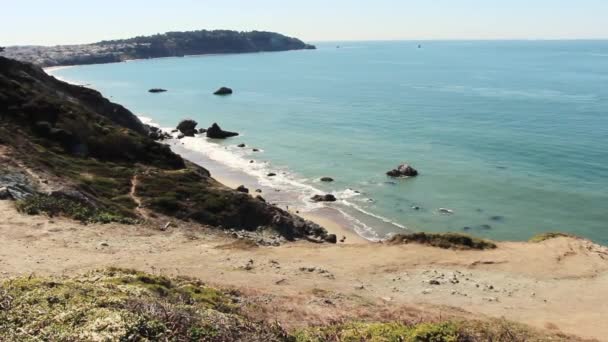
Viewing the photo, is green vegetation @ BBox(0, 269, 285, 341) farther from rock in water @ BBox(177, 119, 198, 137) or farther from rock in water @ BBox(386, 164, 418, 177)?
rock in water @ BBox(177, 119, 198, 137)

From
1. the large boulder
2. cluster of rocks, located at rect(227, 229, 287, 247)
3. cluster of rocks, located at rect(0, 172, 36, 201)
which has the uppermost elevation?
cluster of rocks, located at rect(0, 172, 36, 201)

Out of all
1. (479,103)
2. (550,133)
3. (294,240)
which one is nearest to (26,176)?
(294,240)

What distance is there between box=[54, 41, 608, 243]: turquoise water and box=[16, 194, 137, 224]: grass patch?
28.9 meters

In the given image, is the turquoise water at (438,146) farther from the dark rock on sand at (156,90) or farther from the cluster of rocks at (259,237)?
the cluster of rocks at (259,237)

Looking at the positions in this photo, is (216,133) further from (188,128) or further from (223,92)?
(223,92)

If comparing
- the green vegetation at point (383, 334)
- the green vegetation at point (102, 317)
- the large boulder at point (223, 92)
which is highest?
the green vegetation at point (102, 317)

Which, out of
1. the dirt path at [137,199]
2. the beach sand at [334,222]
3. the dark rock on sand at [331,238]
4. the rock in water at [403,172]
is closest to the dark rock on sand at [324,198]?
the beach sand at [334,222]

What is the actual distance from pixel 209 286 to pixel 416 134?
3279 inches

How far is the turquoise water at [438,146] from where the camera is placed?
201 feet

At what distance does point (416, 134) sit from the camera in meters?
103

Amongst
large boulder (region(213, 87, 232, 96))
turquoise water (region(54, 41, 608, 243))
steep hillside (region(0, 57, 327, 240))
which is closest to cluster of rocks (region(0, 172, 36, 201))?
steep hillside (region(0, 57, 327, 240))

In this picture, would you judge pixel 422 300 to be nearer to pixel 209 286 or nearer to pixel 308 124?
pixel 209 286

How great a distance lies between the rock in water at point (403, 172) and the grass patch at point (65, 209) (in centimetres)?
4491

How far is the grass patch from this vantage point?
3550 centimetres
